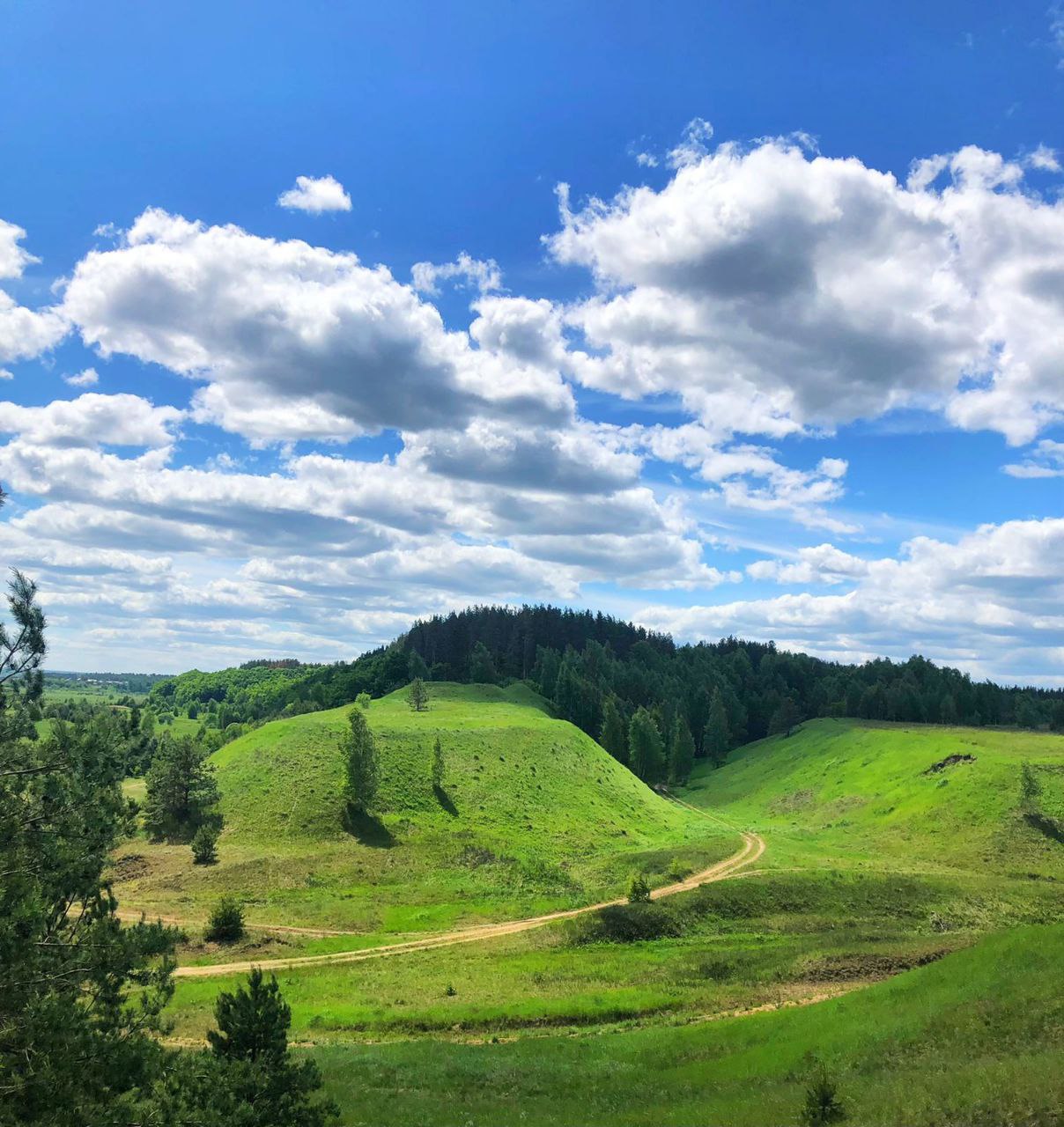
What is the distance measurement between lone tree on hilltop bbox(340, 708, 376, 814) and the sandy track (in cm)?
3042

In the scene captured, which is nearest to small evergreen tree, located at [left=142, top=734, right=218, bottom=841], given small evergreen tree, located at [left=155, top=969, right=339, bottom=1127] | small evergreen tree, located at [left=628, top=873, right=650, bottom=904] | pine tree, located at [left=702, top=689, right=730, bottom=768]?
small evergreen tree, located at [left=628, top=873, right=650, bottom=904]

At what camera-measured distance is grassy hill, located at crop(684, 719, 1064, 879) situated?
77.6 metres

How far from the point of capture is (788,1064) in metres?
27.2

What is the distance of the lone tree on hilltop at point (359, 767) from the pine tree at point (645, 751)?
2879 inches

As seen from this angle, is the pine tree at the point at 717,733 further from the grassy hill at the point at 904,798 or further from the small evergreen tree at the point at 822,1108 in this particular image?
the small evergreen tree at the point at 822,1108

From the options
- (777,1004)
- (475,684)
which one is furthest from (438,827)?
(475,684)

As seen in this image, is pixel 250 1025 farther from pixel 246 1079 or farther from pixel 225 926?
pixel 225 926

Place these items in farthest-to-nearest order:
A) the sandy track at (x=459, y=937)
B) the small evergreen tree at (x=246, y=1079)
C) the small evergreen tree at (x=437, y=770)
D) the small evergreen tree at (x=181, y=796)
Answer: the small evergreen tree at (x=437, y=770) → the small evergreen tree at (x=181, y=796) → the sandy track at (x=459, y=937) → the small evergreen tree at (x=246, y=1079)

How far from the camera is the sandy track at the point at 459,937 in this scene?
4625 centimetres

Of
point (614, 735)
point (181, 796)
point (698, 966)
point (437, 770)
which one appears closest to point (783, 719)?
point (614, 735)

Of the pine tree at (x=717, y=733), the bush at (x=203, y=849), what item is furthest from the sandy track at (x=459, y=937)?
the pine tree at (x=717, y=733)

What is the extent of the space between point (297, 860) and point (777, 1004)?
51.3 meters

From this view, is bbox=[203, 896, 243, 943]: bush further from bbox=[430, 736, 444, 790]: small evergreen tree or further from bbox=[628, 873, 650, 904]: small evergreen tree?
bbox=[430, 736, 444, 790]: small evergreen tree

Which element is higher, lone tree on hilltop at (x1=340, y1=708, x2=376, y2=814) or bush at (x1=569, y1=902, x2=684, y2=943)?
lone tree on hilltop at (x1=340, y1=708, x2=376, y2=814)
